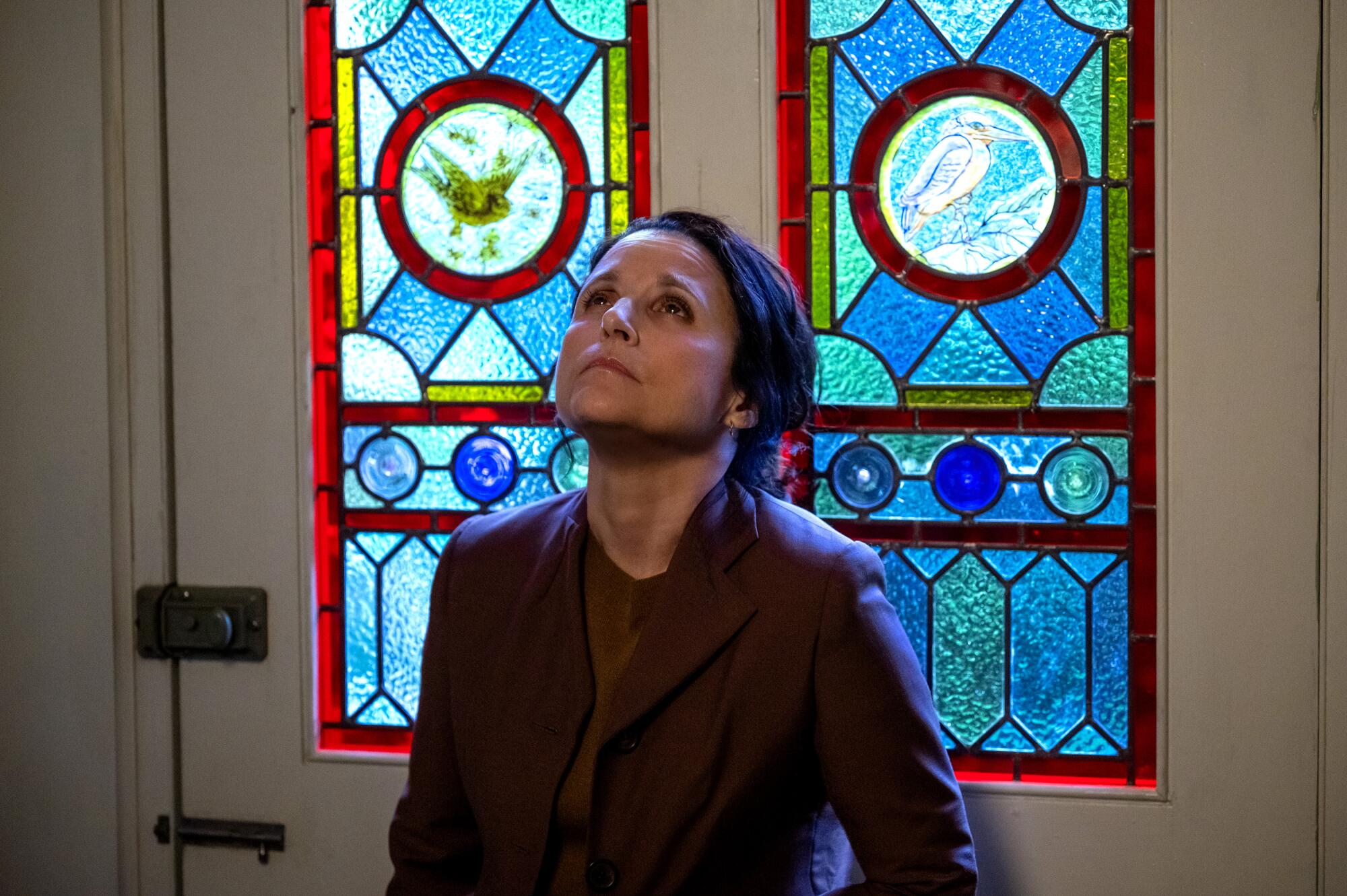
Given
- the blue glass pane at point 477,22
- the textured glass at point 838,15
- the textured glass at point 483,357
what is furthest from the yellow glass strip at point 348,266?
the textured glass at point 838,15

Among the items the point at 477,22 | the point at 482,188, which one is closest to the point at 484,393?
the point at 482,188

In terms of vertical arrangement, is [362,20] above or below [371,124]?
above

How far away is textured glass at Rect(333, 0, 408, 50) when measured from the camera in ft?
4.87

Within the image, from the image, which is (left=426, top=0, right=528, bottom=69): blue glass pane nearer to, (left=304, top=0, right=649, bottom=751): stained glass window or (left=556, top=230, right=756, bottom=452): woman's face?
(left=304, top=0, right=649, bottom=751): stained glass window

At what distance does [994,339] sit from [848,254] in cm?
20

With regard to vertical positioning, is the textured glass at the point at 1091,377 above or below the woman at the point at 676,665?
above

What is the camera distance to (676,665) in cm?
109

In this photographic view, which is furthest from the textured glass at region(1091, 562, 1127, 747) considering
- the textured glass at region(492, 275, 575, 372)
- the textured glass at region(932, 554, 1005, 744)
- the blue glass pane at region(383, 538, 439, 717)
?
the blue glass pane at region(383, 538, 439, 717)

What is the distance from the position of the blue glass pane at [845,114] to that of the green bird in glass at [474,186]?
Result: 0.37 meters

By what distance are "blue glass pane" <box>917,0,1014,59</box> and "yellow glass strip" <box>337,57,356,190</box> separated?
72cm

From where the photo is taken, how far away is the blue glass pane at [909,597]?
4.56ft

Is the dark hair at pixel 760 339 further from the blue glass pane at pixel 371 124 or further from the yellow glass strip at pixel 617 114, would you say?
the blue glass pane at pixel 371 124

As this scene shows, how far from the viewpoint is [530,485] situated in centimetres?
147

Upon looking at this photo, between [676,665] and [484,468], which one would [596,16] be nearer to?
[484,468]
